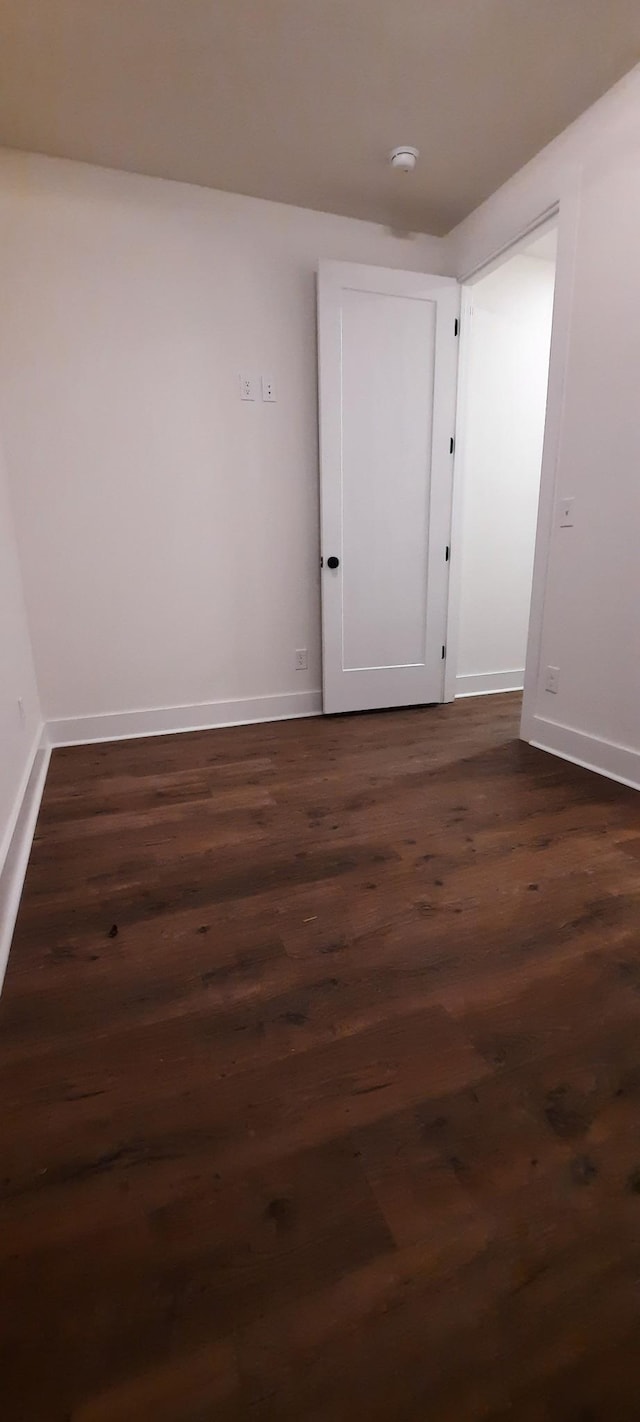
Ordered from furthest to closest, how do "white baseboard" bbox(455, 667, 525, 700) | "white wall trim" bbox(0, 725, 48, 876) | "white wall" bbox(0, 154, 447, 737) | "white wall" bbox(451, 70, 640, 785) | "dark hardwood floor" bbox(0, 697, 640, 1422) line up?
1. "white baseboard" bbox(455, 667, 525, 700)
2. "white wall" bbox(0, 154, 447, 737)
3. "white wall" bbox(451, 70, 640, 785)
4. "white wall trim" bbox(0, 725, 48, 876)
5. "dark hardwood floor" bbox(0, 697, 640, 1422)

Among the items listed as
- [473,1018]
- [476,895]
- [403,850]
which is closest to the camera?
[473,1018]

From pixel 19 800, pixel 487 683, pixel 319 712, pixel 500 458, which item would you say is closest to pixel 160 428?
pixel 319 712

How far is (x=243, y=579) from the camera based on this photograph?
122 inches

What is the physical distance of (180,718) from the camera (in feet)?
10.3

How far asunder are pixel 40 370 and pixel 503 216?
224 cm

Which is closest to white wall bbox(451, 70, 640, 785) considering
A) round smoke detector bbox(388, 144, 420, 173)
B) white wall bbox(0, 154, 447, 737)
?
round smoke detector bbox(388, 144, 420, 173)

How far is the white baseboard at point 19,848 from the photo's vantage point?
1.46 metres

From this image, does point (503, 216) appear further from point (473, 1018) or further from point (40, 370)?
point (473, 1018)

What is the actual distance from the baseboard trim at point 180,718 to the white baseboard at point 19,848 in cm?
37

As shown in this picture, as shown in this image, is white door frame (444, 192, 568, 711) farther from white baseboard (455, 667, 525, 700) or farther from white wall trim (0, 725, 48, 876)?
white wall trim (0, 725, 48, 876)

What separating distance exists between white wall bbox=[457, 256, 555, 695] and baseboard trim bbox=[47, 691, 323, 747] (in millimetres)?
1126

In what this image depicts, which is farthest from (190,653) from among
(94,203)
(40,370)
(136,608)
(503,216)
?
(503,216)

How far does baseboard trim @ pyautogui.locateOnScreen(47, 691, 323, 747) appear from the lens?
2.95 m

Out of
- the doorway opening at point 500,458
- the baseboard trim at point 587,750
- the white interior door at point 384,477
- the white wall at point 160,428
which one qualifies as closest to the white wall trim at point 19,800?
the white wall at point 160,428
